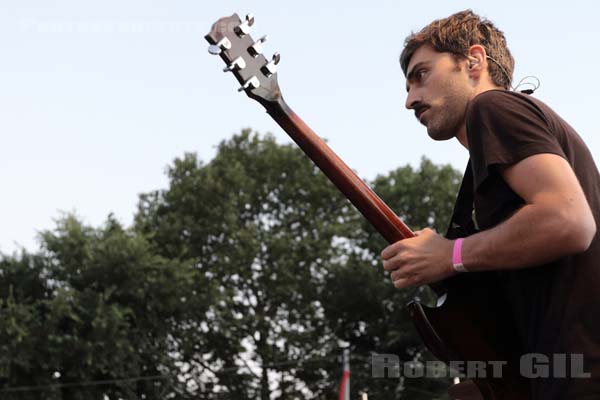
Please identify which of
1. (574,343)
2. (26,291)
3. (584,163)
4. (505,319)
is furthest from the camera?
(26,291)

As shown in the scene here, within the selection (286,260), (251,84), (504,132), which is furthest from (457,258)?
(286,260)

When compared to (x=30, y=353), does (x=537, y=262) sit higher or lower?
lower

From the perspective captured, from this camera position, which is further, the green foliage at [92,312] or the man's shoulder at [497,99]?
the green foliage at [92,312]

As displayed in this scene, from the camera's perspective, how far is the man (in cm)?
209

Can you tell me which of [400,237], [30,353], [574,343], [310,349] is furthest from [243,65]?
[310,349]

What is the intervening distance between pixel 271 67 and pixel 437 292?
875 millimetres

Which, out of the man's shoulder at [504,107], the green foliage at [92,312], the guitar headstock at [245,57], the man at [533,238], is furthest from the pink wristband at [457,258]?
the green foliage at [92,312]

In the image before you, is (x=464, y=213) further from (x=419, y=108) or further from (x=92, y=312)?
(x=92, y=312)

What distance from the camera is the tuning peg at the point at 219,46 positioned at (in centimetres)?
274

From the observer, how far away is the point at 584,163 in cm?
231

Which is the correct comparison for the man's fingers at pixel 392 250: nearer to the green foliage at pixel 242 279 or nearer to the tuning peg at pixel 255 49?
the tuning peg at pixel 255 49

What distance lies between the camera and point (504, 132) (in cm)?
217

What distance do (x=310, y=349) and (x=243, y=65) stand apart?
40.0 meters

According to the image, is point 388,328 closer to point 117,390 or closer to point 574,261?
point 117,390
